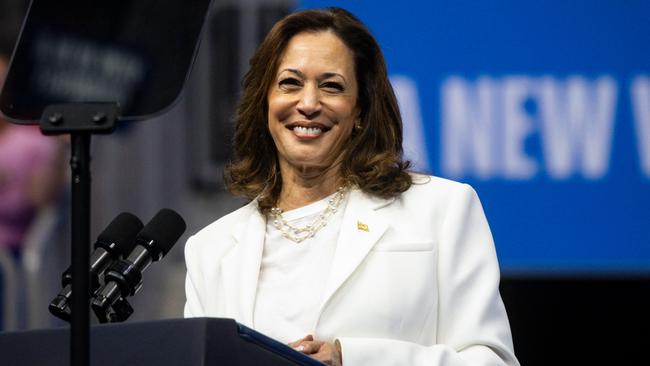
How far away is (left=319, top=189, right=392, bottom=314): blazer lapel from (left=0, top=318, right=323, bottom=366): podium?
22.6 inches

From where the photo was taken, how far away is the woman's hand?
2246 mm

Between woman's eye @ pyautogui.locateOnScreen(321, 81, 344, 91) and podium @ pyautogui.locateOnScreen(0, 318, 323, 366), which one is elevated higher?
woman's eye @ pyautogui.locateOnScreen(321, 81, 344, 91)

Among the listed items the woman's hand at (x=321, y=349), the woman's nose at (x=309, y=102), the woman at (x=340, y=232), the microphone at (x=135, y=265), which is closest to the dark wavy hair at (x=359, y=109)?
the woman at (x=340, y=232)

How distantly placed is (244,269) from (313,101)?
14.5 inches

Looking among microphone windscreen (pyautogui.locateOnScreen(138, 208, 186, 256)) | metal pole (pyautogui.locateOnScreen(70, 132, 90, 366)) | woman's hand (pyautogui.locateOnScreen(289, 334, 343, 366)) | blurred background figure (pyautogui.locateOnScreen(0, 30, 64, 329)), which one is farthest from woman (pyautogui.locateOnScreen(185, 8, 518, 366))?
blurred background figure (pyautogui.locateOnScreen(0, 30, 64, 329))

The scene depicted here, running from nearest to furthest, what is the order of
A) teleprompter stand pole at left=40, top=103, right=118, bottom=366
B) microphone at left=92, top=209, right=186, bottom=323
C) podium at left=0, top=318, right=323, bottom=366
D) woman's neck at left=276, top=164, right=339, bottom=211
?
teleprompter stand pole at left=40, top=103, right=118, bottom=366
podium at left=0, top=318, right=323, bottom=366
microphone at left=92, top=209, right=186, bottom=323
woman's neck at left=276, top=164, right=339, bottom=211

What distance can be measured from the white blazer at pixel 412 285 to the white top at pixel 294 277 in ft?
0.09

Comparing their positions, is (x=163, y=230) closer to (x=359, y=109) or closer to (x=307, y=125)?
(x=307, y=125)

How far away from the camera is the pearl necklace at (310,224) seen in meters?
2.55

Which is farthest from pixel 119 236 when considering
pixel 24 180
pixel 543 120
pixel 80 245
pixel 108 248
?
pixel 24 180

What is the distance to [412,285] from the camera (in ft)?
7.77

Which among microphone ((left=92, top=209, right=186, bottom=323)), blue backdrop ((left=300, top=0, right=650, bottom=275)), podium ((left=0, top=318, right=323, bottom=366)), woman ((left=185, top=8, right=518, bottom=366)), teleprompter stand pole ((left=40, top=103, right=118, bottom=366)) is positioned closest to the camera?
teleprompter stand pole ((left=40, top=103, right=118, bottom=366))

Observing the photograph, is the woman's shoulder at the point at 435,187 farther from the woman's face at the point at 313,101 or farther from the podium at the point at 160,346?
the podium at the point at 160,346

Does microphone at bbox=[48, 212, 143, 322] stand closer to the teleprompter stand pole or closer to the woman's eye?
the teleprompter stand pole
